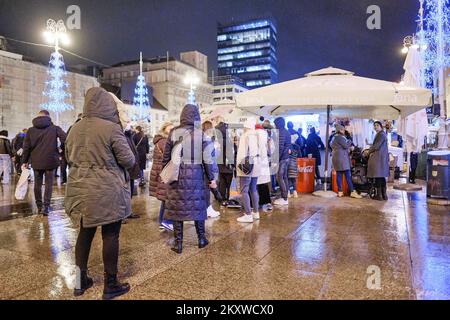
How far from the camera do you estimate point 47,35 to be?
17359 millimetres

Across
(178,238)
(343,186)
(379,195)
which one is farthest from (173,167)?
(343,186)

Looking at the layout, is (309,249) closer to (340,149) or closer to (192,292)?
(192,292)

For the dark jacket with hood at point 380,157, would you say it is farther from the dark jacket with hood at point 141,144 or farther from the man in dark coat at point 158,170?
the dark jacket with hood at point 141,144

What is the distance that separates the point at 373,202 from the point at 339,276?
5.25 meters

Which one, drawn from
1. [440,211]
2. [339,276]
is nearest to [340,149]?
[440,211]

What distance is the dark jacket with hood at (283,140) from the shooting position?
8.34m

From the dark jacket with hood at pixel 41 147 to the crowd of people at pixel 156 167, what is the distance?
2 cm

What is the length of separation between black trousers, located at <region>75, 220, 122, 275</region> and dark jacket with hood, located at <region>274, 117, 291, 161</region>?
553 cm

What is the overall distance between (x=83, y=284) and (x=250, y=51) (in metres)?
141

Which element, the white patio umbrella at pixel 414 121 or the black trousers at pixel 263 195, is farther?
the white patio umbrella at pixel 414 121

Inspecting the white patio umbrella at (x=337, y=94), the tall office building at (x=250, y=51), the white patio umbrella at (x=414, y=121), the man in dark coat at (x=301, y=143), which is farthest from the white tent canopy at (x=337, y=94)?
the tall office building at (x=250, y=51)

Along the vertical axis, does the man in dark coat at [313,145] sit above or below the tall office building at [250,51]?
below
